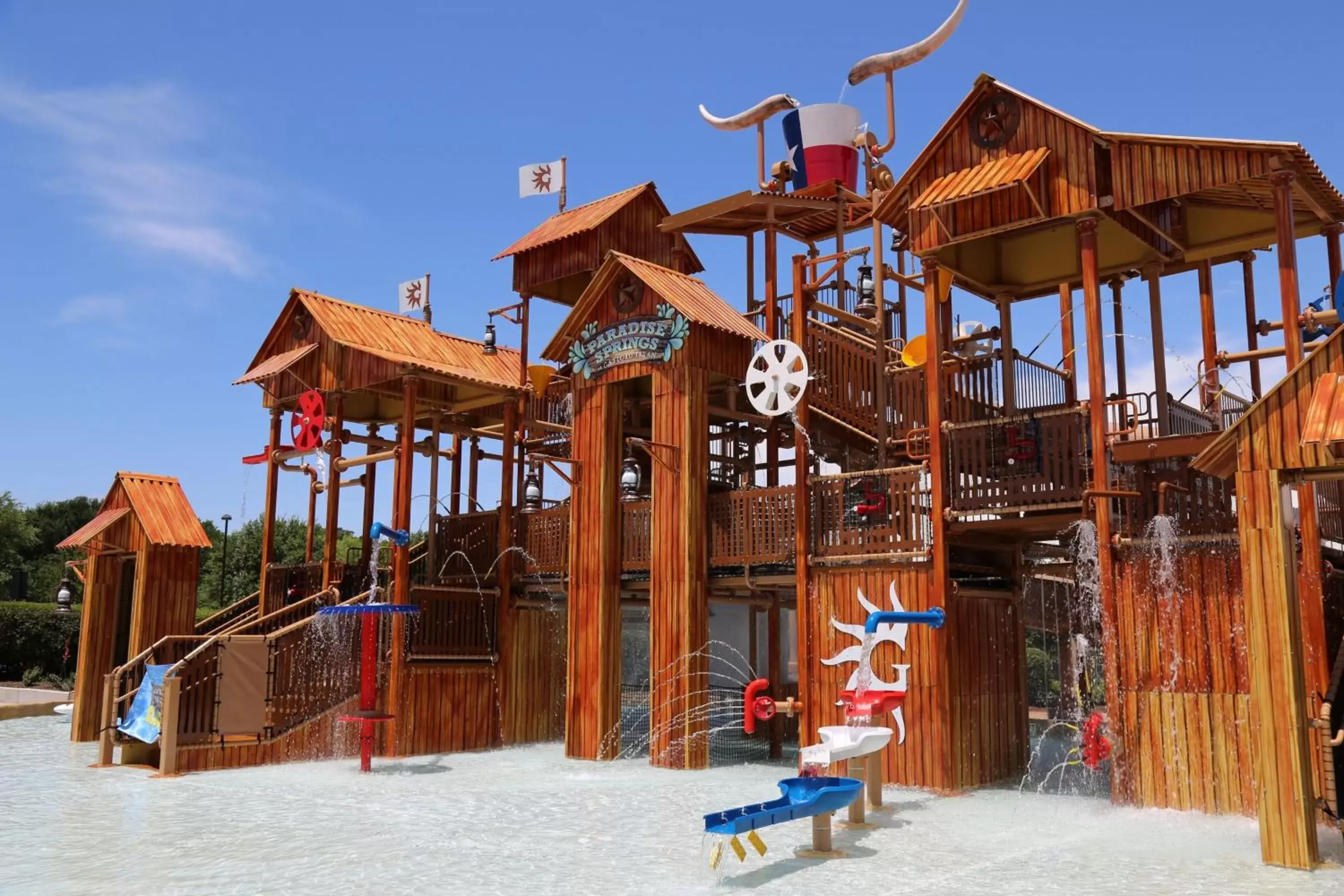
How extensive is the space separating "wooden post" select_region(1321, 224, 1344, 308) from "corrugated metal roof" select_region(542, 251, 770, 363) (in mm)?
7618

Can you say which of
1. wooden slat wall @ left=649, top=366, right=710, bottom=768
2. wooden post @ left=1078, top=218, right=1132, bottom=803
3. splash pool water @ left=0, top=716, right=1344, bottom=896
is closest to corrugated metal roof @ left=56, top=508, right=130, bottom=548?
splash pool water @ left=0, top=716, right=1344, bottom=896

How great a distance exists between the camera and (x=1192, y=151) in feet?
43.3

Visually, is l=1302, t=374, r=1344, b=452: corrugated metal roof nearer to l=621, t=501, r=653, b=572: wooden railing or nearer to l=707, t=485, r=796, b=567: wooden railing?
l=707, t=485, r=796, b=567: wooden railing

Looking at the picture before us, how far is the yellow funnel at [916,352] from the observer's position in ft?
54.2

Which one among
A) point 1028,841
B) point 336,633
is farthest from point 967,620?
point 336,633

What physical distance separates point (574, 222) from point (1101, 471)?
12.4 metres

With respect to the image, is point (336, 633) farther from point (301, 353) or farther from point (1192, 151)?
point (1192, 151)

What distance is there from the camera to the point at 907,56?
17.7m

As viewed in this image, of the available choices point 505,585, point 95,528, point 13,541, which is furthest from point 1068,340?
point 13,541

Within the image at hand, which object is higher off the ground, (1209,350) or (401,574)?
(1209,350)

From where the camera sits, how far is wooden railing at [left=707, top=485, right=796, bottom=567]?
1667 centimetres

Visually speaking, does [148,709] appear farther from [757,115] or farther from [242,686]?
[757,115]

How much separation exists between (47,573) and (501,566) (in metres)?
41.4

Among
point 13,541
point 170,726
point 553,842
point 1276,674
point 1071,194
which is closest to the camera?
point 1276,674
